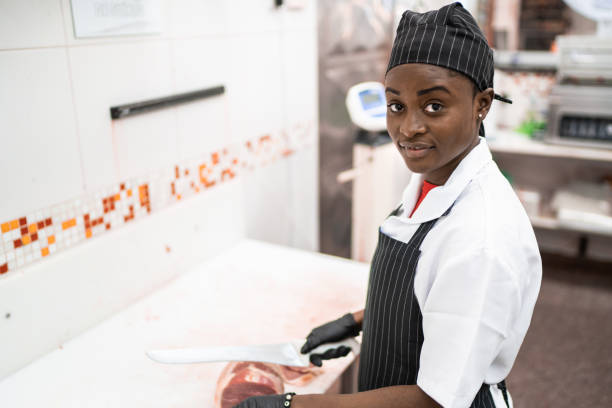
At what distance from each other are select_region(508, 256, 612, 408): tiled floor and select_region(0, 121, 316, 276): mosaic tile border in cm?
172

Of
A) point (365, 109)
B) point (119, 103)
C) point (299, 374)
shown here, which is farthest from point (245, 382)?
point (365, 109)

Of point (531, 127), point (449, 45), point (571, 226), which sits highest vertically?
point (449, 45)

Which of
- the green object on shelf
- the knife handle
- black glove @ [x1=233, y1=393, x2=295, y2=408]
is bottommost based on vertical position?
the knife handle

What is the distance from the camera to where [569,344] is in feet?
9.37

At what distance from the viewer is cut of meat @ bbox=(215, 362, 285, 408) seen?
125 cm

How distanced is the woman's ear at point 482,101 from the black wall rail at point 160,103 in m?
1.06

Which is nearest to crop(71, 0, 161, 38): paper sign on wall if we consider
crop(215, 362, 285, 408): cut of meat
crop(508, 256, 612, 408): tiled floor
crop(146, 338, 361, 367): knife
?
crop(146, 338, 361, 367): knife

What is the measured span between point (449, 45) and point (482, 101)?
0.44ft

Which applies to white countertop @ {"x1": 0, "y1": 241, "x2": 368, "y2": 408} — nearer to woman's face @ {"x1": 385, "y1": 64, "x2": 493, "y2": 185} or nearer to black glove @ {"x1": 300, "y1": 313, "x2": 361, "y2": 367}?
black glove @ {"x1": 300, "y1": 313, "x2": 361, "y2": 367}

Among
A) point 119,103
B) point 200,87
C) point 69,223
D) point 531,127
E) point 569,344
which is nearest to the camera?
point 69,223

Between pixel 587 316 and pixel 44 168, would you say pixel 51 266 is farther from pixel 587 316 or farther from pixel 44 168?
pixel 587 316

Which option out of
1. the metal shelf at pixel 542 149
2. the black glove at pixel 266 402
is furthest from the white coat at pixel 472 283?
the metal shelf at pixel 542 149

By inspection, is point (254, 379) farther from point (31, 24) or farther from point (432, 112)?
point (31, 24)

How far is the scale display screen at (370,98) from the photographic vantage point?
8.52 ft
